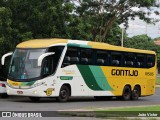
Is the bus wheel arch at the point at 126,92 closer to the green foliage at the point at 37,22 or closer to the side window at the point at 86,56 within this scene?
the side window at the point at 86,56

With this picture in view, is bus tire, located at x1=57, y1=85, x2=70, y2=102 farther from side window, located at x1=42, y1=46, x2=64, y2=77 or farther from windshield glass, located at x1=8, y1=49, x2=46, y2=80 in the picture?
windshield glass, located at x1=8, y1=49, x2=46, y2=80

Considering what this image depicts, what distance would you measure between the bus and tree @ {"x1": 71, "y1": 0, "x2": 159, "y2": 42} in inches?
350

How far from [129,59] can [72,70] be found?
5184 millimetres

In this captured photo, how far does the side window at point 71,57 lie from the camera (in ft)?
80.2

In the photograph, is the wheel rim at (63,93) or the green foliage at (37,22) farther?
the green foliage at (37,22)

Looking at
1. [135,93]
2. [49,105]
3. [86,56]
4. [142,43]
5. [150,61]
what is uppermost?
[142,43]

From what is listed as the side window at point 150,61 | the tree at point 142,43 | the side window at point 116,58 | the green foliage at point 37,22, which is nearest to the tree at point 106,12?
the green foliage at point 37,22

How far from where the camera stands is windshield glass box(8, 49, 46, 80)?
76.9ft

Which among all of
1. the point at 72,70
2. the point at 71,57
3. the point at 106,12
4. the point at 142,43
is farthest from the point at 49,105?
the point at 142,43

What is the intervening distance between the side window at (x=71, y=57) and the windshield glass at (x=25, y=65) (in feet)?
4.50

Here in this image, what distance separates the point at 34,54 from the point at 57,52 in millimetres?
1141

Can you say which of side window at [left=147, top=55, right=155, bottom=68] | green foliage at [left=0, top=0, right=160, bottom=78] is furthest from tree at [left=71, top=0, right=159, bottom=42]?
side window at [left=147, top=55, right=155, bottom=68]

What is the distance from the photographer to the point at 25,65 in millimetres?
23656

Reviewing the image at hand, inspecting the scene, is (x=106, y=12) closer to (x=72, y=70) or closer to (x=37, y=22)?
(x=37, y=22)
